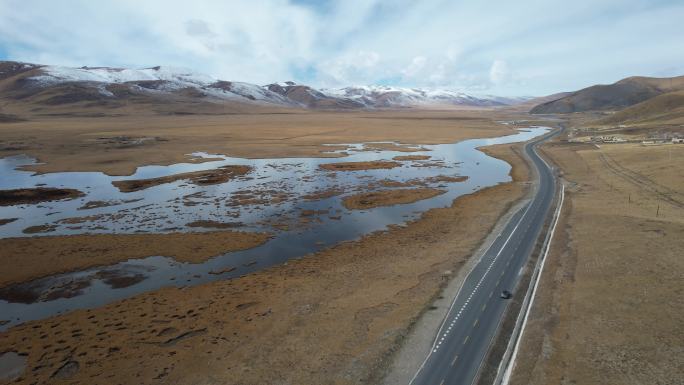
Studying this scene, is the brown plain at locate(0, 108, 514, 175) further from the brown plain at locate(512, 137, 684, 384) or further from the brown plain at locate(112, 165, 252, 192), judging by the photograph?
the brown plain at locate(512, 137, 684, 384)

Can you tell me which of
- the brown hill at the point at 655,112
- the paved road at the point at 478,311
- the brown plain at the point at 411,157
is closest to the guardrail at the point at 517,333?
the paved road at the point at 478,311

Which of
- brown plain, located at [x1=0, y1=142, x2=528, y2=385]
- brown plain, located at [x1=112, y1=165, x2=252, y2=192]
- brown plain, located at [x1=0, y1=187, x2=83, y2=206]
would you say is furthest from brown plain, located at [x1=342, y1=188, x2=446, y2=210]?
brown plain, located at [x1=0, y1=187, x2=83, y2=206]

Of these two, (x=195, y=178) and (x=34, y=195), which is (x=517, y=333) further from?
(x=34, y=195)

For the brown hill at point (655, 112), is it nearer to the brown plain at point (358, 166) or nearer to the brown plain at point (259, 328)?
the brown plain at point (358, 166)

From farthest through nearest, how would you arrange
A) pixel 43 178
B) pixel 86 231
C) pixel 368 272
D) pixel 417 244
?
1. pixel 43 178
2. pixel 86 231
3. pixel 417 244
4. pixel 368 272

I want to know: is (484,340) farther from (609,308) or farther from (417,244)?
(417,244)

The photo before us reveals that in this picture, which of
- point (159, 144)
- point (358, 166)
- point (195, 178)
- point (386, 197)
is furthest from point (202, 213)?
point (159, 144)

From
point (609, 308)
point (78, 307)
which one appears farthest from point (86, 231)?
point (609, 308)
